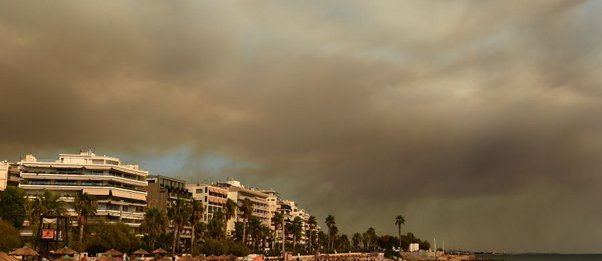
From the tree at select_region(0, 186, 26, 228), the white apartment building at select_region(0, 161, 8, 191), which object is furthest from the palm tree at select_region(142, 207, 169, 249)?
the white apartment building at select_region(0, 161, 8, 191)

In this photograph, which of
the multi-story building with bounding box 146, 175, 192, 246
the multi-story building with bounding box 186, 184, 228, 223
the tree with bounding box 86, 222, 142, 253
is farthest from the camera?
the multi-story building with bounding box 186, 184, 228, 223

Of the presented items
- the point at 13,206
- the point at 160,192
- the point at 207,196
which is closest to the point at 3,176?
the point at 13,206

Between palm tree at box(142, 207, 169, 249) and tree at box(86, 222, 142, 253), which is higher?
palm tree at box(142, 207, 169, 249)

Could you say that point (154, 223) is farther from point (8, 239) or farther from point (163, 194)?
point (163, 194)

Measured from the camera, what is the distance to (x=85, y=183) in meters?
115

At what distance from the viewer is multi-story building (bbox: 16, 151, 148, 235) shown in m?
113

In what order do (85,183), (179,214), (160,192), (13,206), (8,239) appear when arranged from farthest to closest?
(160,192) → (85,183) → (179,214) → (13,206) → (8,239)

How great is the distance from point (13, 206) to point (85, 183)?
22.7 m

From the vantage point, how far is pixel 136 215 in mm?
120438

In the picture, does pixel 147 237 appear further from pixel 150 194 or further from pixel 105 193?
pixel 150 194

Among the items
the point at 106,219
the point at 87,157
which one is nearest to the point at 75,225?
the point at 106,219

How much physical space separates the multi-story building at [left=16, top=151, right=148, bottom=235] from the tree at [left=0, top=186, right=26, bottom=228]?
16.8 meters

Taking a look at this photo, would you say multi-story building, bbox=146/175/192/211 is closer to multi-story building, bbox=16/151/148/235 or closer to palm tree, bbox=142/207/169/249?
multi-story building, bbox=16/151/148/235

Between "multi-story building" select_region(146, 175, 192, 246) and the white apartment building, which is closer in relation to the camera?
the white apartment building
